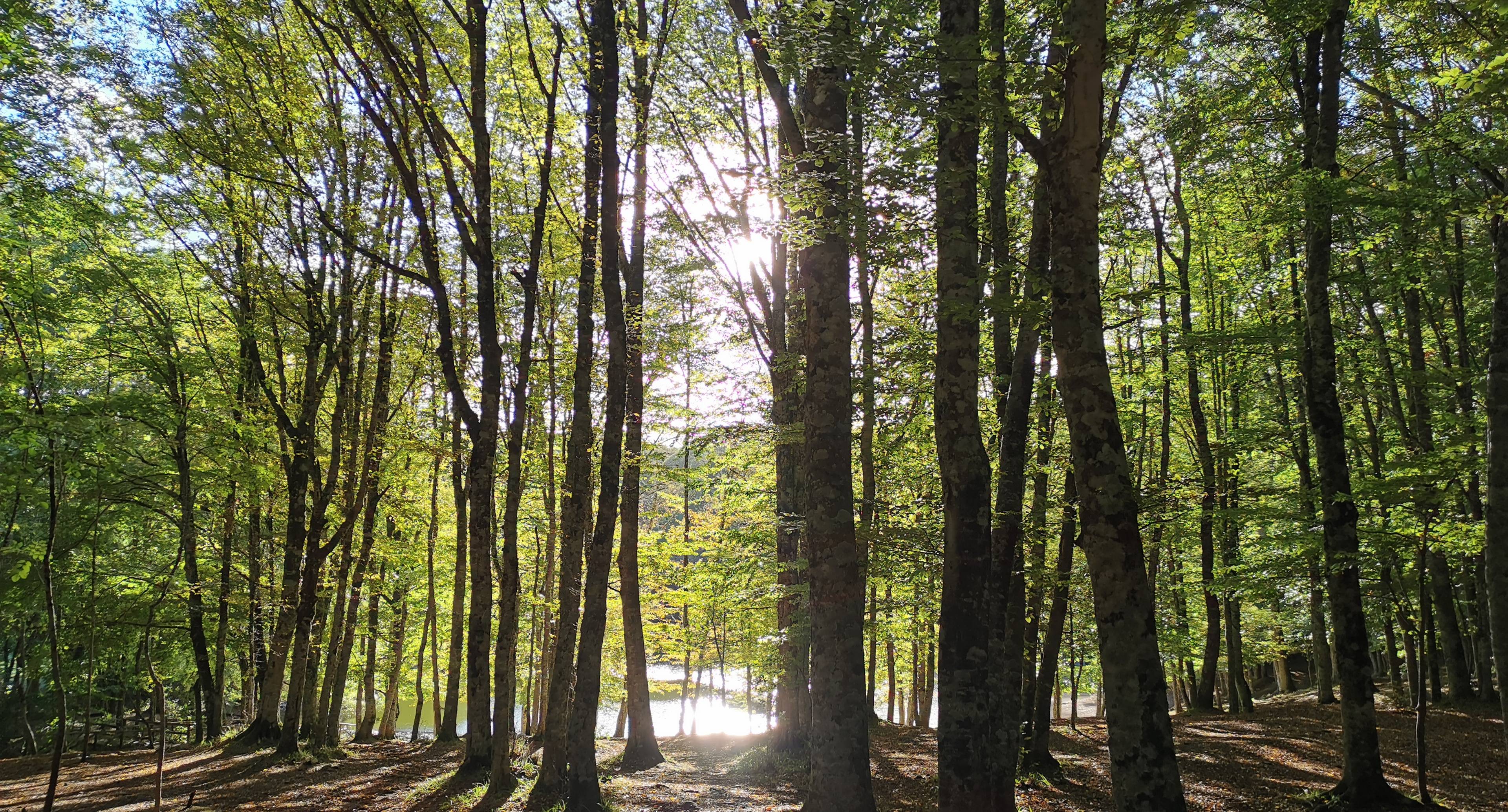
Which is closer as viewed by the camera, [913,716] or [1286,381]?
[1286,381]

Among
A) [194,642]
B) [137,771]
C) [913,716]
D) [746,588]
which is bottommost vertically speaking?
[913,716]

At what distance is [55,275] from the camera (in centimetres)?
1422

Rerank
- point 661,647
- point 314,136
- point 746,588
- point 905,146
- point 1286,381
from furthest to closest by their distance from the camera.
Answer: point 661,647 → point 1286,381 → point 314,136 → point 746,588 → point 905,146

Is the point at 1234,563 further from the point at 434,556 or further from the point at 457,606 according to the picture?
the point at 434,556

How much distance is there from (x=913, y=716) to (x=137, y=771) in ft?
72.3

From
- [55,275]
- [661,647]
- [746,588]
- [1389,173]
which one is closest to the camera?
[1389,173]

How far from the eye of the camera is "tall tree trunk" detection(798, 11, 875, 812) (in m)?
5.85

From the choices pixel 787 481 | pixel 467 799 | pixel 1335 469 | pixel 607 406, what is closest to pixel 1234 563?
pixel 1335 469

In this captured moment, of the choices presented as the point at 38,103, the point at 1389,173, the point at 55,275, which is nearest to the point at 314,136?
the point at 38,103

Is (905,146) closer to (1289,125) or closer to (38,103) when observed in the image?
(1289,125)

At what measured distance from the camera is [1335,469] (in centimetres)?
812

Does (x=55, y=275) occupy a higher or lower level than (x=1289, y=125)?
lower

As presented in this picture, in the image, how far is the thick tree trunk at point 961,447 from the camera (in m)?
5.56

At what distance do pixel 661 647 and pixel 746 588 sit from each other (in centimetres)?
1524
